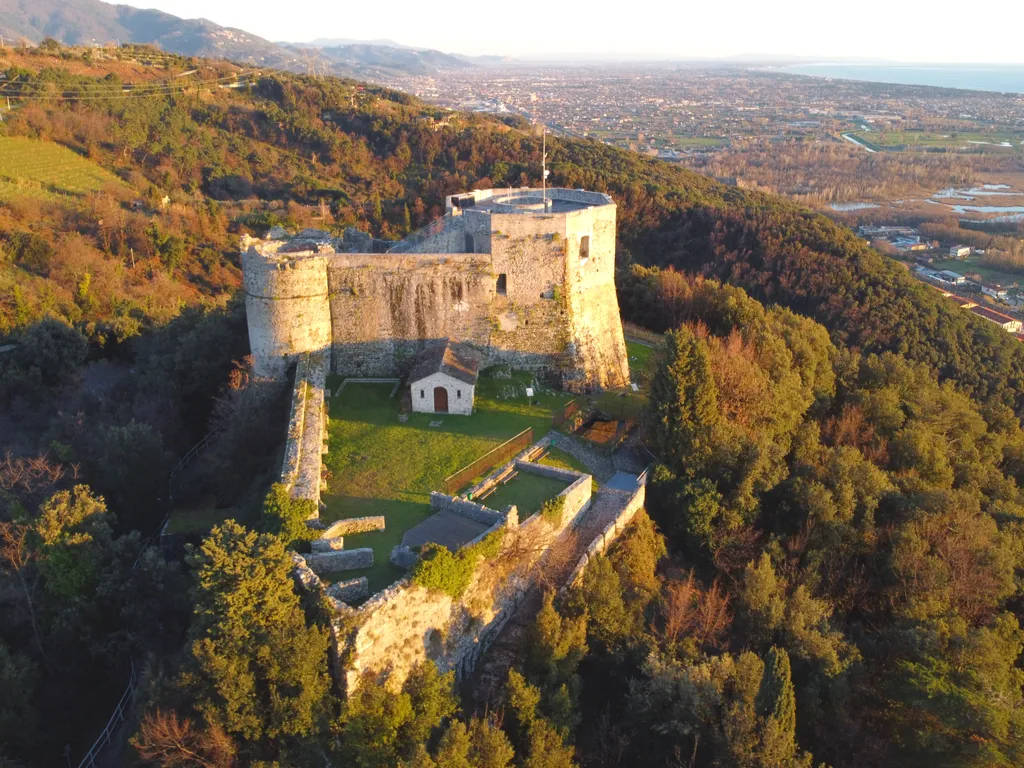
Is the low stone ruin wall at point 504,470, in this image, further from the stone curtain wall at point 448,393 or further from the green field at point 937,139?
the green field at point 937,139

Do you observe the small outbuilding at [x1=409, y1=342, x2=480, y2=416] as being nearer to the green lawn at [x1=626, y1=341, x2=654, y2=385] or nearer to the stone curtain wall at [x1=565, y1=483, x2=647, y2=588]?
the stone curtain wall at [x1=565, y1=483, x2=647, y2=588]

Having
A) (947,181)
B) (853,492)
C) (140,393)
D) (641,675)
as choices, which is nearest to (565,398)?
(853,492)

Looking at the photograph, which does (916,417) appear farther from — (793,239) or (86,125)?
(86,125)

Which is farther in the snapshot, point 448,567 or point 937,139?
point 937,139

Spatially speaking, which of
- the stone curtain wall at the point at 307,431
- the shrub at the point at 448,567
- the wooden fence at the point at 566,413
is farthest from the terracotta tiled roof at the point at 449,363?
the shrub at the point at 448,567

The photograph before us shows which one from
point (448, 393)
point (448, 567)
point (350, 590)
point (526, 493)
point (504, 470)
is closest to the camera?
point (350, 590)

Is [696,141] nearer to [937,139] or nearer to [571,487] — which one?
[937,139]

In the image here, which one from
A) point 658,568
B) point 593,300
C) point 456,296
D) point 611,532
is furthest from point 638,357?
point 611,532
